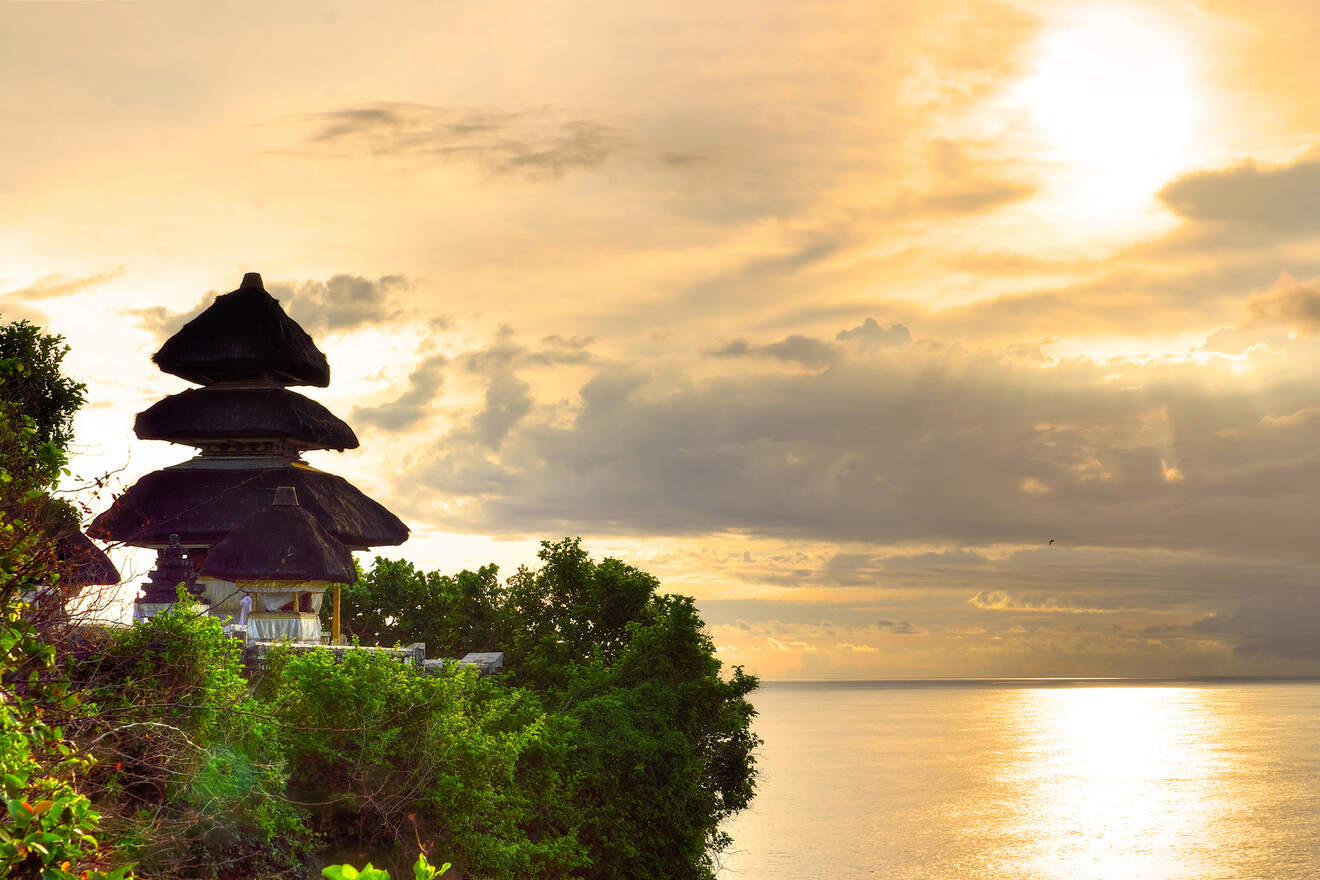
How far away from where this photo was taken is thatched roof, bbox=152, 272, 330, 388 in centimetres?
4103

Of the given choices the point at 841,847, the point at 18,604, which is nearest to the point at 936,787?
the point at 841,847

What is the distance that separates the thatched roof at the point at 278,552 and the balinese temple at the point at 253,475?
4 cm

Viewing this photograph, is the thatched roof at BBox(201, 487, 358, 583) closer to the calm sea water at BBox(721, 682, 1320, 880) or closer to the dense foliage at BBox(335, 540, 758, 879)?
the dense foliage at BBox(335, 540, 758, 879)

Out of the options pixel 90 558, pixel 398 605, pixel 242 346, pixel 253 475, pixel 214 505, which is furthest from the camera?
pixel 398 605

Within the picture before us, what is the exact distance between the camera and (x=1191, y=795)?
111938mm

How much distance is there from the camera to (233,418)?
133ft

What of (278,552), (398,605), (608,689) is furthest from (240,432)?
(608,689)

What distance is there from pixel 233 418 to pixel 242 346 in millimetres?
2550

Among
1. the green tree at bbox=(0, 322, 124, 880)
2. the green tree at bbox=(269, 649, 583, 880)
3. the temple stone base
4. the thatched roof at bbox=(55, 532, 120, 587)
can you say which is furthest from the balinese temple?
the green tree at bbox=(0, 322, 124, 880)

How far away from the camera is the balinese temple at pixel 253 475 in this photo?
1407 inches

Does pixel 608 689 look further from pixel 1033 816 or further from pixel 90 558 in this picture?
pixel 1033 816

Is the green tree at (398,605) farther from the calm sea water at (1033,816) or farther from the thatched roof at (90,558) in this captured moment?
the calm sea water at (1033,816)

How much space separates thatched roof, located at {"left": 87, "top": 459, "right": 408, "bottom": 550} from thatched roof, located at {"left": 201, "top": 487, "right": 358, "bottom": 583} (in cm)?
178

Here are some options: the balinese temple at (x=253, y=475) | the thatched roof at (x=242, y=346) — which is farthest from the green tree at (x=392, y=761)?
the thatched roof at (x=242, y=346)
